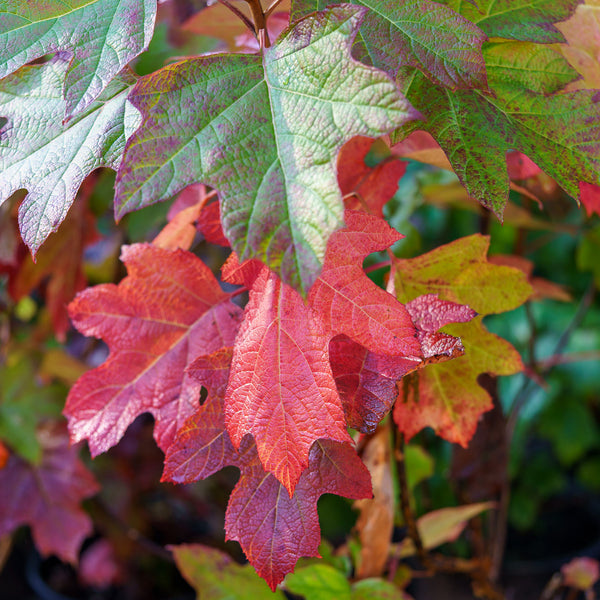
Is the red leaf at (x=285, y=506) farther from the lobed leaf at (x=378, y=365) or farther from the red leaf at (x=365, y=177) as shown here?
the red leaf at (x=365, y=177)

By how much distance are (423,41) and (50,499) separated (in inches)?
45.4

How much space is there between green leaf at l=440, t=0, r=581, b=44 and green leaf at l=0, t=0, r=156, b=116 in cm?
23

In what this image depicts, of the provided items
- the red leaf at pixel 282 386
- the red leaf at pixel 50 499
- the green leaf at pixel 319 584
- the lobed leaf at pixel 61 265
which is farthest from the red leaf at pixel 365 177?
the red leaf at pixel 50 499

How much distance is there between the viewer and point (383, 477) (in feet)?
2.08

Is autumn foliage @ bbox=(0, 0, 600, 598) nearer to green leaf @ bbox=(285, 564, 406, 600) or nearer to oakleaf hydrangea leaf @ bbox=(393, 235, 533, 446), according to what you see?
oakleaf hydrangea leaf @ bbox=(393, 235, 533, 446)

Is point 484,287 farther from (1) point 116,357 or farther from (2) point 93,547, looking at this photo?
(2) point 93,547

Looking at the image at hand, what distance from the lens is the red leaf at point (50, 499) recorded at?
44.7 inches

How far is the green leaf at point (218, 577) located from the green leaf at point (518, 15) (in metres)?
0.59

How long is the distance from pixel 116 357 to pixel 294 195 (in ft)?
0.84

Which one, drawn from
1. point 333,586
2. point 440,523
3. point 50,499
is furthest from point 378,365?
point 50,499

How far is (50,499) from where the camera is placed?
3.82ft

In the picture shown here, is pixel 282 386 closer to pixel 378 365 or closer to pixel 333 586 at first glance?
pixel 378 365

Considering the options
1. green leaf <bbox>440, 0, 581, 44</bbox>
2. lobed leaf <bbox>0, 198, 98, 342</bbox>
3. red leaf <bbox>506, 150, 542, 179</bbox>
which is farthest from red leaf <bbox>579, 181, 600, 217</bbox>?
lobed leaf <bbox>0, 198, 98, 342</bbox>

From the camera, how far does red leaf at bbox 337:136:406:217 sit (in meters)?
0.52
